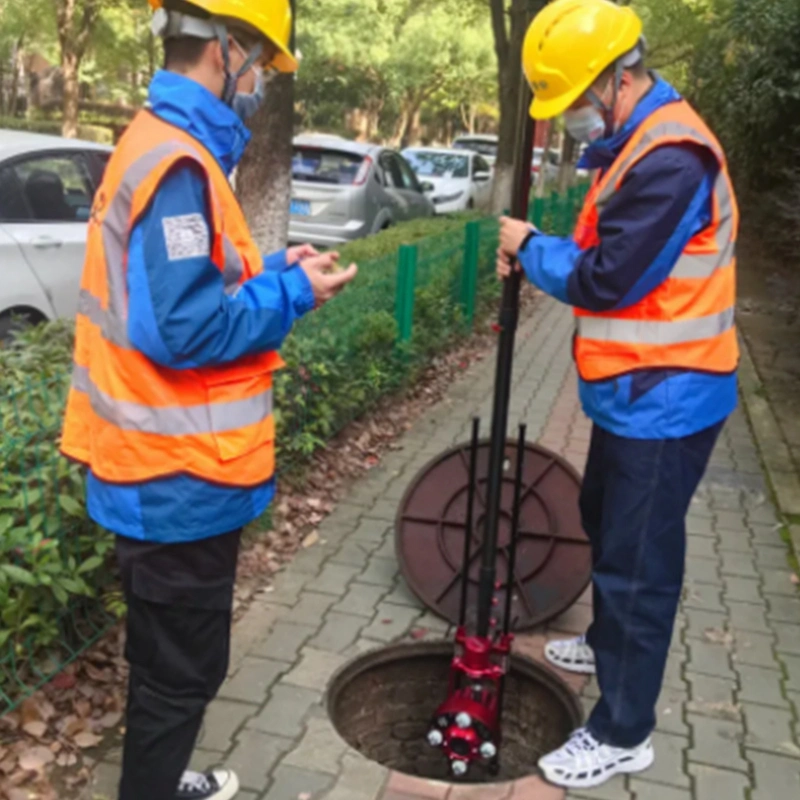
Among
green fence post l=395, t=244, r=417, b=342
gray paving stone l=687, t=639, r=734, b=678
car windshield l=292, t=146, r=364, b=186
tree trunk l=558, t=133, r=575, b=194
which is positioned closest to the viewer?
gray paving stone l=687, t=639, r=734, b=678

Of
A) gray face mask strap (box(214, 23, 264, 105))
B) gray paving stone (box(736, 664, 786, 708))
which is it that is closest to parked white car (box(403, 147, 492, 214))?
gray paving stone (box(736, 664, 786, 708))

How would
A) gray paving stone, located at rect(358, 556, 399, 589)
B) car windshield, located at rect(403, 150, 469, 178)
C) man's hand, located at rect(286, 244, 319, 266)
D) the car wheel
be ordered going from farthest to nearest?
1. car windshield, located at rect(403, 150, 469, 178)
2. the car wheel
3. gray paving stone, located at rect(358, 556, 399, 589)
4. man's hand, located at rect(286, 244, 319, 266)

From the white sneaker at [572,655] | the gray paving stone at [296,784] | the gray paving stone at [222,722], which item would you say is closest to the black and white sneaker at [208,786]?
the gray paving stone at [296,784]

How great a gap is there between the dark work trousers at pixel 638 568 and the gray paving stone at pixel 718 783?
0.77ft

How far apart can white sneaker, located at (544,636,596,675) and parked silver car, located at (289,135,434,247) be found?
8783 mm

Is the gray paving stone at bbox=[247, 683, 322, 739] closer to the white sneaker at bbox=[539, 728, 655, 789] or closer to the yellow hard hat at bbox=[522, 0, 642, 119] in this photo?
the white sneaker at bbox=[539, 728, 655, 789]

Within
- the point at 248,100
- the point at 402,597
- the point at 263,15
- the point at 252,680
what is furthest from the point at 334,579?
Answer: the point at 263,15

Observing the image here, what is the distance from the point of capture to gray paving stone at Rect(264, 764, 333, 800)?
2992 millimetres

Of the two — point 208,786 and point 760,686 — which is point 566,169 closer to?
point 760,686

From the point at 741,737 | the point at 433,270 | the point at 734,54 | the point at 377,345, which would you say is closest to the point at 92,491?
the point at 741,737

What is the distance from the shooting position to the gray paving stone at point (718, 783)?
3084mm

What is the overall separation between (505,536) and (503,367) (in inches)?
44.5

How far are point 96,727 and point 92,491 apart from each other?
119 cm

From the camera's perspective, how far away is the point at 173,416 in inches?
87.2
